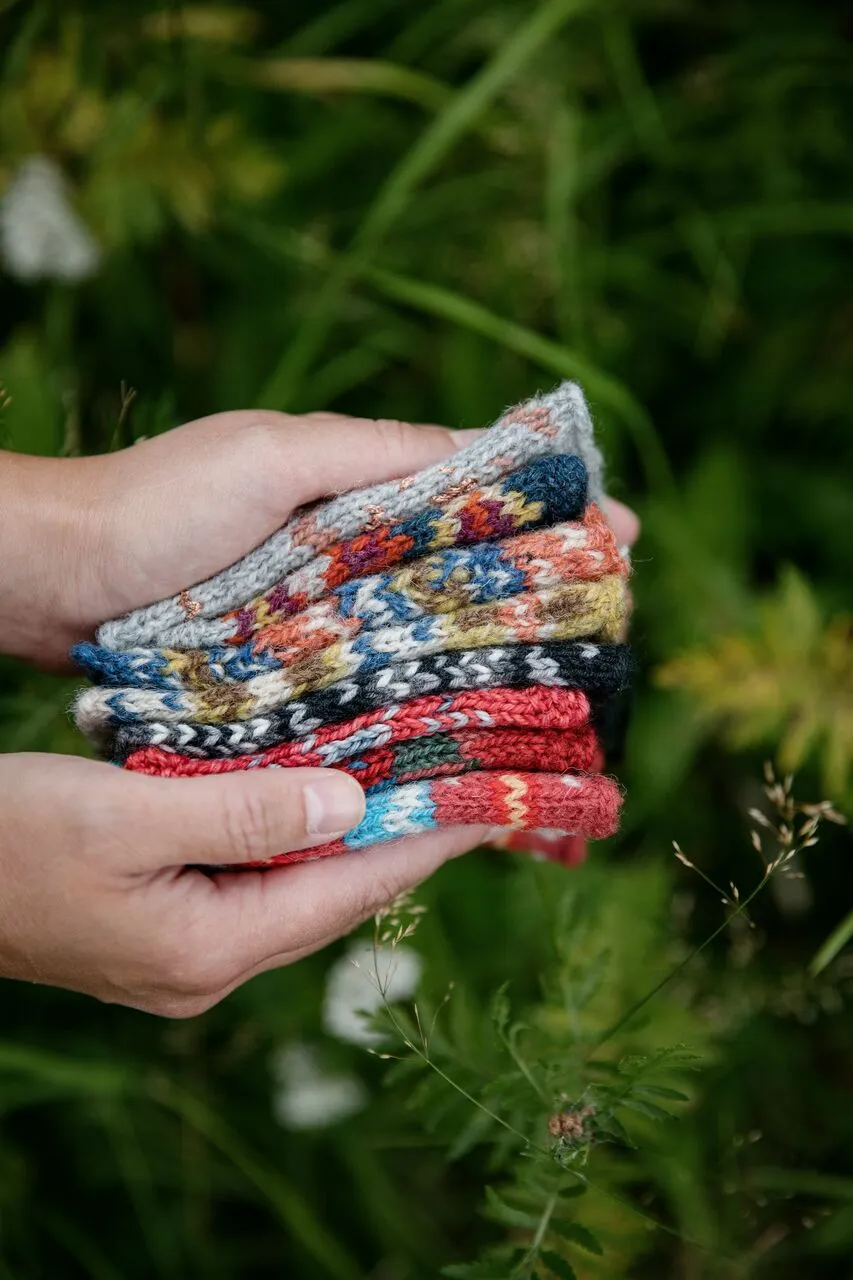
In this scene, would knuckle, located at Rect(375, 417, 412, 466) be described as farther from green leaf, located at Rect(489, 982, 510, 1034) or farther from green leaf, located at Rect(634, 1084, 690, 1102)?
green leaf, located at Rect(634, 1084, 690, 1102)

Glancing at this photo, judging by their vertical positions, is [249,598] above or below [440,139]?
below

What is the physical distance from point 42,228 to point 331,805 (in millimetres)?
1306

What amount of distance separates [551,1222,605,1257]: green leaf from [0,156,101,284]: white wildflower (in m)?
1.65

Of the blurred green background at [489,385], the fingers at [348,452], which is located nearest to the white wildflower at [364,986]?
the blurred green background at [489,385]

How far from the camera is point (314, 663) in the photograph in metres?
1.09

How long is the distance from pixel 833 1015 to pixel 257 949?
1289 millimetres

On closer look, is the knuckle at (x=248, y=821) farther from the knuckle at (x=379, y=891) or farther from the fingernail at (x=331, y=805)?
the knuckle at (x=379, y=891)

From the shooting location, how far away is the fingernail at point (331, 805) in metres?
1.02

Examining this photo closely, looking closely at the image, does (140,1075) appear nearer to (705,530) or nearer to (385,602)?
(385,602)

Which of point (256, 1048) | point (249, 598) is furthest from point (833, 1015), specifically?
point (249, 598)

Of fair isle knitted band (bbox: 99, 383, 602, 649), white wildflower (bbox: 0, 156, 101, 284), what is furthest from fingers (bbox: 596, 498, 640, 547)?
white wildflower (bbox: 0, 156, 101, 284)

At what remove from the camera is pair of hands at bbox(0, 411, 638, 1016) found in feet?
3.41

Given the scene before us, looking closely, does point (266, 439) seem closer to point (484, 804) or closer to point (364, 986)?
point (484, 804)

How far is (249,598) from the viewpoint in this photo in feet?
3.85
